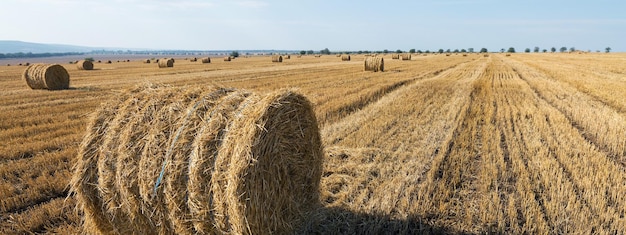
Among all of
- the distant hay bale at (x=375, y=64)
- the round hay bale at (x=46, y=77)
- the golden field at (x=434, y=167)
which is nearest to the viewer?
the golden field at (x=434, y=167)

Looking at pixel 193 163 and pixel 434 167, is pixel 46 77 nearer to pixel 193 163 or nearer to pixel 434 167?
pixel 193 163

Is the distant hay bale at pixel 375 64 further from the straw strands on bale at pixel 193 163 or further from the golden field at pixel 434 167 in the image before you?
the straw strands on bale at pixel 193 163

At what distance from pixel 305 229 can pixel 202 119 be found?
5.86ft

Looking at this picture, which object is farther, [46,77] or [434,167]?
[46,77]

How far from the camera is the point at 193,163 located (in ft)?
11.5

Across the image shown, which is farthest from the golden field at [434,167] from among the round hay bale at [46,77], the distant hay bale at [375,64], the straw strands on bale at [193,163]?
the distant hay bale at [375,64]

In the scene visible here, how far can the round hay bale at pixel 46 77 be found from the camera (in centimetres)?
1736

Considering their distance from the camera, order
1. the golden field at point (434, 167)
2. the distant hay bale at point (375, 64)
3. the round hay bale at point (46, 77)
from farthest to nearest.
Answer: the distant hay bale at point (375, 64) → the round hay bale at point (46, 77) → the golden field at point (434, 167)

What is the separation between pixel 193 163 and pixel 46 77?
57.6 feet

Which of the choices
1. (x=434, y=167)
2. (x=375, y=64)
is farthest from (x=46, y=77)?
(x=375, y=64)

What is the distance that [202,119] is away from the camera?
Answer: 378 cm

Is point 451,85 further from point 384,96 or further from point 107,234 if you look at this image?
point 107,234

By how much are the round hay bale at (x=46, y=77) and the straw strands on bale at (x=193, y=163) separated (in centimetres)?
1622

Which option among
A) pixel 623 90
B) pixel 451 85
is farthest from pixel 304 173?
pixel 623 90
